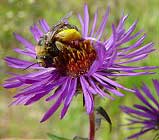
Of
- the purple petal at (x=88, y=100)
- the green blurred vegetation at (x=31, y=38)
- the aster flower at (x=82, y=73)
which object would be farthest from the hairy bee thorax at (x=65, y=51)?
the green blurred vegetation at (x=31, y=38)

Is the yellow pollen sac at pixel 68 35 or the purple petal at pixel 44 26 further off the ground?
the purple petal at pixel 44 26

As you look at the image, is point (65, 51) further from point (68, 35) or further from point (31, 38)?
point (31, 38)

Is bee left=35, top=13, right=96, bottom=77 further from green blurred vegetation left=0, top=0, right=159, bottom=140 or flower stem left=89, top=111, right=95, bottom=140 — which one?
green blurred vegetation left=0, top=0, right=159, bottom=140

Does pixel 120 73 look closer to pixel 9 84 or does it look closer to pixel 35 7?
pixel 9 84

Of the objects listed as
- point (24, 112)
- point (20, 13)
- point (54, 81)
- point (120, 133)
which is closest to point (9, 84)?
point (54, 81)

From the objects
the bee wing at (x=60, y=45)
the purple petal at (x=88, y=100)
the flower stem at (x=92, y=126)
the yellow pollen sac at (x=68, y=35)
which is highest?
the yellow pollen sac at (x=68, y=35)

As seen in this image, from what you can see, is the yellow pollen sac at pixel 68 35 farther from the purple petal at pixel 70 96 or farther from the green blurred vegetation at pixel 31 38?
the green blurred vegetation at pixel 31 38

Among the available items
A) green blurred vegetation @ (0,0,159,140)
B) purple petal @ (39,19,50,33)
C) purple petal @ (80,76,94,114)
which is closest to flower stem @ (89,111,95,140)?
purple petal @ (80,76,94,114)

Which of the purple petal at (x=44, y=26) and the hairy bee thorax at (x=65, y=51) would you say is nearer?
the hairy bee thorax at (x=65, y=51)
